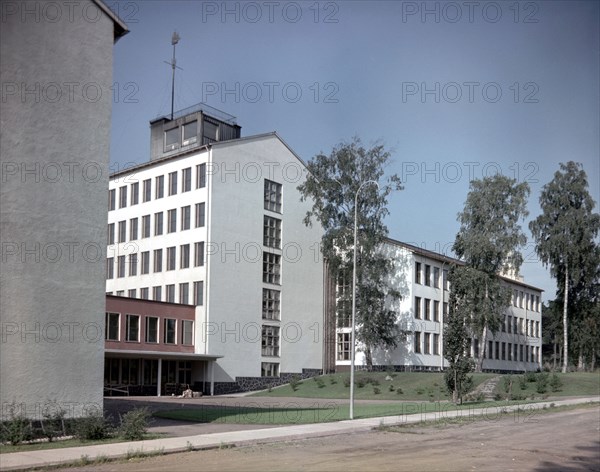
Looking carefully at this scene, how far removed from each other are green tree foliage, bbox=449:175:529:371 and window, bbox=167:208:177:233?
2351 cm

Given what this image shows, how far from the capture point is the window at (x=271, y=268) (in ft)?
188

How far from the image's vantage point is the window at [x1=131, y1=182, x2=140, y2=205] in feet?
197

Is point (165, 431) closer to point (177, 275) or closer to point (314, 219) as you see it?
point (177, 275)

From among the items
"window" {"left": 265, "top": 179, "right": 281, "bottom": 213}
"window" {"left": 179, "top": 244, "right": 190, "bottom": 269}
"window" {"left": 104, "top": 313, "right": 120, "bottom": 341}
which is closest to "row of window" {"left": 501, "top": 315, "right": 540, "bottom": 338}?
"window" {"left": 265, "top": 179, "right": 281, "bottom": 213}

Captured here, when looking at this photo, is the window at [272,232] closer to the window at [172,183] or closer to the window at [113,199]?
the window at [172,183]

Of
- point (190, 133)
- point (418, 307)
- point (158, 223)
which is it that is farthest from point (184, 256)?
point (418, 307)

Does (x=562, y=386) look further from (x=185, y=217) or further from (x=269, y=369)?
(x=185, y=217)

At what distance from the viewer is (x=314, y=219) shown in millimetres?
61531

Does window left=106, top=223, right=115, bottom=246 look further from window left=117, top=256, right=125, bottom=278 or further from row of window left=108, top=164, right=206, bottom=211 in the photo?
window left=117, top=256, right=125, bottom=278

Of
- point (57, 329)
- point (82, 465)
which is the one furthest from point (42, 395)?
point (82, 465)

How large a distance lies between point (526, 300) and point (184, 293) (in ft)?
148

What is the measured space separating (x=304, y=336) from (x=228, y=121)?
19.8 metres

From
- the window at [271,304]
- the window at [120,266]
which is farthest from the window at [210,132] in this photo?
the window at [120,266]

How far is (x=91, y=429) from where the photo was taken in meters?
17.9
